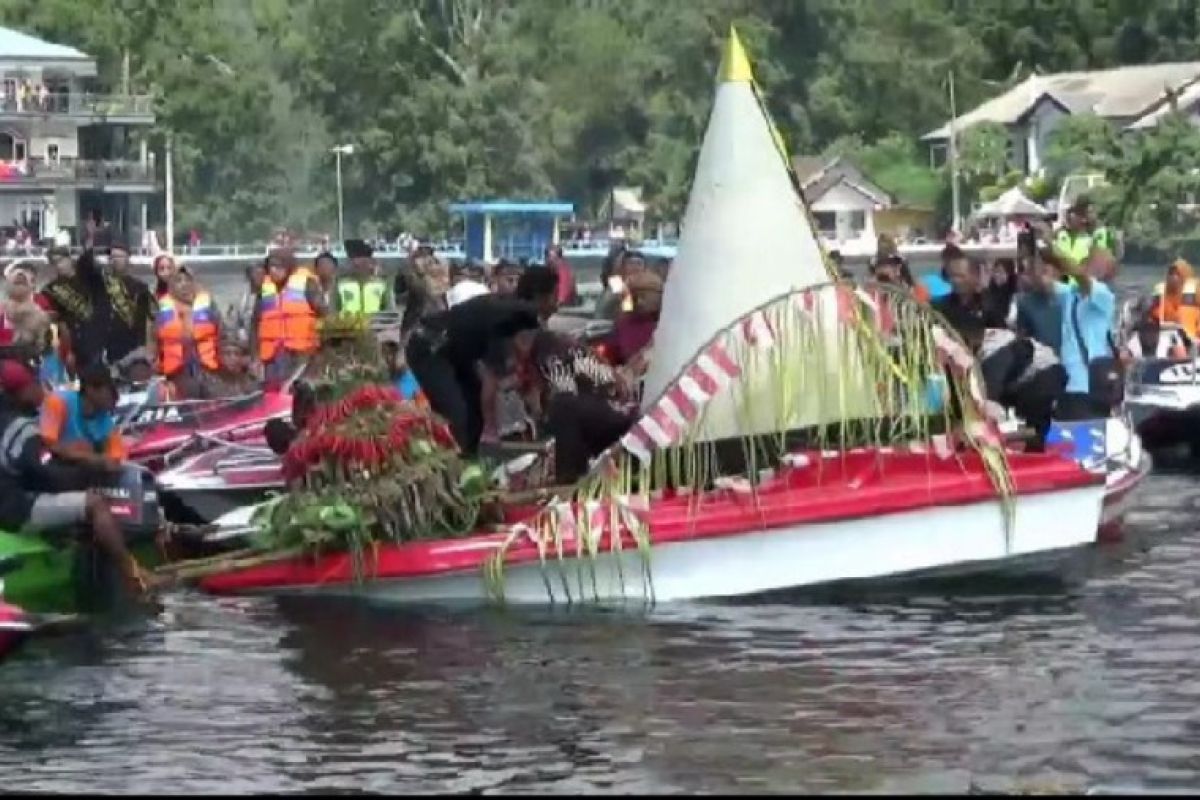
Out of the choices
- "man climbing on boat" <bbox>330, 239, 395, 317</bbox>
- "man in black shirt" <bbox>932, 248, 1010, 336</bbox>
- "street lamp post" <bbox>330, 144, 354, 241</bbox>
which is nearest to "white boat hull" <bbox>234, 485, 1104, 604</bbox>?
"man in black shirt" <bbox>932, 248, 1010, 336</bbox>

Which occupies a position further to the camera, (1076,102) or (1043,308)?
(1076,102)

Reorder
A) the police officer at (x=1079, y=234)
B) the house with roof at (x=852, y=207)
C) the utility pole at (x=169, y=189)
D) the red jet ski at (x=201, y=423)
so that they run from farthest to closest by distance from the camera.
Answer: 1. the utility pole at (x=169, y=189)
2. the house with roof at (x=852, y=207)
3. the police officer at (x=1079, y=234)
4. the red jet ski at (x=201, y=423)

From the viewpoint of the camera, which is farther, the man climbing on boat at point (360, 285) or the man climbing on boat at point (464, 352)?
the man climbing on boat at point (360, 285)

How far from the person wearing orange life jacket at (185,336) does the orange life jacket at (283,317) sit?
485 millimetres

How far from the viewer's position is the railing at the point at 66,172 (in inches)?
4904

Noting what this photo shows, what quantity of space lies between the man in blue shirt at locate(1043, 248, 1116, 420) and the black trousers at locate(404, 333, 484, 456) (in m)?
4.10

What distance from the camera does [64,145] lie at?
12731 centimetres

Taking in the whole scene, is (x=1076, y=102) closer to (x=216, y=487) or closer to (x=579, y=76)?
(x=579, y=76)

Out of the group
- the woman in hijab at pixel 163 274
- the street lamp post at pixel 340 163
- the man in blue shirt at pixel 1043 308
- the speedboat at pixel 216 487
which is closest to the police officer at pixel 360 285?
the woman in hijab at pixel 163 274

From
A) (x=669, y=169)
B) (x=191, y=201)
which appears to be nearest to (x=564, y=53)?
(x=669, y=169)

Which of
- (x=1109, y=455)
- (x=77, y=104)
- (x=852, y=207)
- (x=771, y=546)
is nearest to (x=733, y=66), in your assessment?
(x=771, y=546)

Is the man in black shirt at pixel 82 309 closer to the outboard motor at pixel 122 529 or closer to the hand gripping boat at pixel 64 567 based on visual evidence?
the outboard motor at pixel 122 529

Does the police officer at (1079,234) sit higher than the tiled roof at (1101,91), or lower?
lower

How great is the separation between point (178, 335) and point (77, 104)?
101 metres
